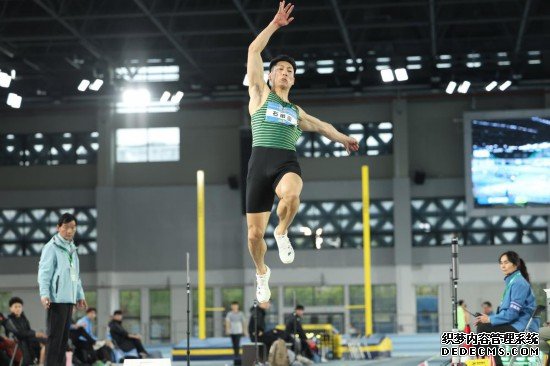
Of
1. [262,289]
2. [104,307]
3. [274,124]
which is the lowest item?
[104,307]

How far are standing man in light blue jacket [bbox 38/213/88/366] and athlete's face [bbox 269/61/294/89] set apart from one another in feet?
9.64

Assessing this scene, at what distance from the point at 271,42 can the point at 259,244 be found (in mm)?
20665

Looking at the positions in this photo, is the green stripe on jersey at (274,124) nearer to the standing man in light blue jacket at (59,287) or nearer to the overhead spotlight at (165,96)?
the standing man in light blue jacket at (59,287)

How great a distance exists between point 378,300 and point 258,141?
88.2ft

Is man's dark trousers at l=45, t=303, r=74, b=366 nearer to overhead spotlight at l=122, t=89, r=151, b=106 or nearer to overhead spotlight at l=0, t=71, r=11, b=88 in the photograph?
overhead spotlight at l=0, t=71, r=11, b=88

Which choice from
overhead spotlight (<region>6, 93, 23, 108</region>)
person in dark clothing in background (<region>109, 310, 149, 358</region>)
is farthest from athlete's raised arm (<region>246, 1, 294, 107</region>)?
overhead spotlight (<region>6, 93, 23, 108</region>)

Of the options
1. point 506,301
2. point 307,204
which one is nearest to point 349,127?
point 307,204

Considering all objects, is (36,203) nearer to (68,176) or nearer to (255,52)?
(68,176)

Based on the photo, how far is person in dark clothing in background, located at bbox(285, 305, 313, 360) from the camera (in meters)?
19.3

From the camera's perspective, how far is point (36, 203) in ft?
111

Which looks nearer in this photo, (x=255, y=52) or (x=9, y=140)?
(x=255, y=52)

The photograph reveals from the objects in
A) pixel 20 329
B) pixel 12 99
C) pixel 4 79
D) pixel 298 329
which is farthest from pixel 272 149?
pixel 12 99

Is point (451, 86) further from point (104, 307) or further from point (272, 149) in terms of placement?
point (272, 149)

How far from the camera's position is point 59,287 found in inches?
334
